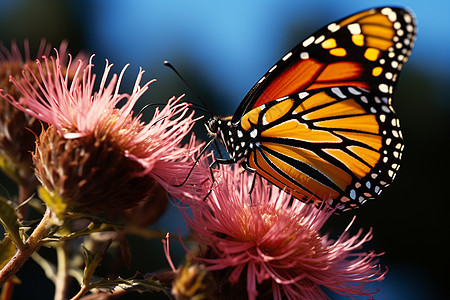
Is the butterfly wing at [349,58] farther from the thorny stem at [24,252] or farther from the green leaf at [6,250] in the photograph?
the green leaf at [6,250]

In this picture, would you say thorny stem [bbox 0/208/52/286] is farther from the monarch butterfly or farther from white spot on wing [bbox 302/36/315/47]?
white spot on wing [bbox 302/36/315/47]

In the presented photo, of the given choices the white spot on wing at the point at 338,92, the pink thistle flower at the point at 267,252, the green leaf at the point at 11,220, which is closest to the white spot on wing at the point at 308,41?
the white spot on wing at the point at 338,92

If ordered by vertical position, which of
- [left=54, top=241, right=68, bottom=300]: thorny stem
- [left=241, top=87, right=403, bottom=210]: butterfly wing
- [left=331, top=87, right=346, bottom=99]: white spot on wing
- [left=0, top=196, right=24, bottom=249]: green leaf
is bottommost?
[left=54, top=241, right=68, bottom=300]: thorny stem

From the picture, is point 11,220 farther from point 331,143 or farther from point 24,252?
point 331,143

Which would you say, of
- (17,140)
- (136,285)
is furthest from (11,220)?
(17,140)

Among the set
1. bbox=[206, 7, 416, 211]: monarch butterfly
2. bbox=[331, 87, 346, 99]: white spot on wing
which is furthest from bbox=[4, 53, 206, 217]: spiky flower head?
bbox=[331, 87, 346, 99]: white spot on wing
